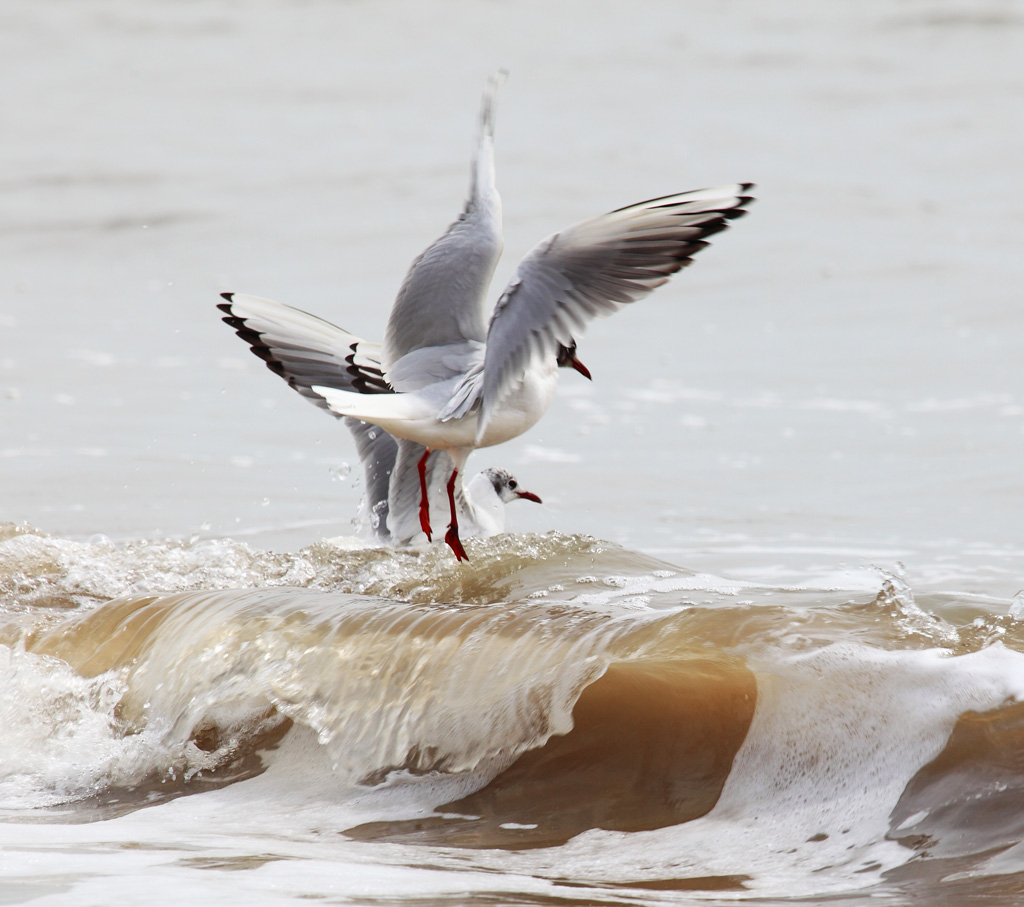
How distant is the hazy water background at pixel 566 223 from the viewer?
237 inches

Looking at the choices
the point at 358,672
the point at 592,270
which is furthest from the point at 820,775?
the point at 592,270

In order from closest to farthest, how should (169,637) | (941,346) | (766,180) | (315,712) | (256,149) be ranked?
(315,712), (169,637), (941,346), (766,180), (256,149)

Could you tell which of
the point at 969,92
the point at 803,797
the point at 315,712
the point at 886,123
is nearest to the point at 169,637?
the point at 315,712

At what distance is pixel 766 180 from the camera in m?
13.3

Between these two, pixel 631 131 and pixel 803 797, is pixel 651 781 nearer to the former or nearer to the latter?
pixel 803 797

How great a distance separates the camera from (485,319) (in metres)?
4.39

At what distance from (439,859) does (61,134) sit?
15.2 m

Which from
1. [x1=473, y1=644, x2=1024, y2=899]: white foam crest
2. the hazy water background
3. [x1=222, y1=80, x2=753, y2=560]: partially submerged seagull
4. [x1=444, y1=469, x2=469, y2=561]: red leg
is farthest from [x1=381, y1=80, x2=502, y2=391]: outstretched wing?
[x1=473, y1=644, x2=1024, y2=899]: white foam crest

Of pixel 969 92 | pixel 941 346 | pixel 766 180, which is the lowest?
pixel 941 346

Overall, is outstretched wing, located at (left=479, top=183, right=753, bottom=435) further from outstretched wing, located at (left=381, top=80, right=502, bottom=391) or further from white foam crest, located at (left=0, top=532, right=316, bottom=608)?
white foam crest, located at (left=0, top=532, right=316, bottom=608)

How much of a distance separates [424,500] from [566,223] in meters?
8.24

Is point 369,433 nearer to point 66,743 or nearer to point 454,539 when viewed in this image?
point 454,539

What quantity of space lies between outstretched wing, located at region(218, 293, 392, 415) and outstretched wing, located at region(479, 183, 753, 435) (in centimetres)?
78

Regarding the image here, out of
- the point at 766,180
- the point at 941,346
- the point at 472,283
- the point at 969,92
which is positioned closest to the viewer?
the point at 472,283
